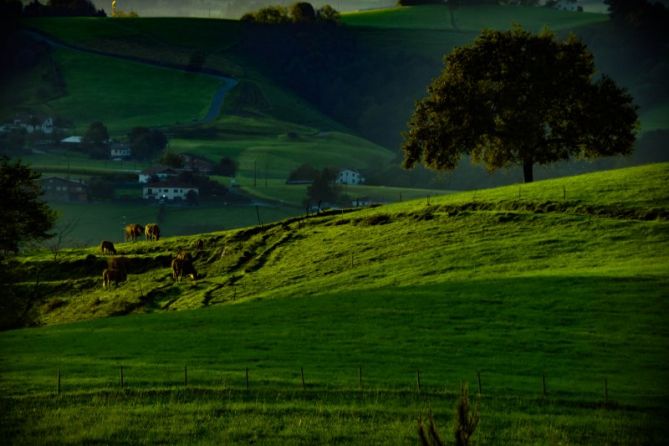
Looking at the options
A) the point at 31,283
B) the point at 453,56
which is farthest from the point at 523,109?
the point at 31,283

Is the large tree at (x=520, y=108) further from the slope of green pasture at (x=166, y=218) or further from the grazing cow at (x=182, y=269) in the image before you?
the slope of green pasture at (x=166, y=218)

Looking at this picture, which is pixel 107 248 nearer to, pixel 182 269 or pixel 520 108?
pixel 182 269

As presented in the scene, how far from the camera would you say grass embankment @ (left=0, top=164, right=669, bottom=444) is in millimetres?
35531

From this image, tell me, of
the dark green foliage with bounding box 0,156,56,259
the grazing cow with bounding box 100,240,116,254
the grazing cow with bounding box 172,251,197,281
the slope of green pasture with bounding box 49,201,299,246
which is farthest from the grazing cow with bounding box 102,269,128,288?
the slope of green pasture with bounding box 49,201,299,246

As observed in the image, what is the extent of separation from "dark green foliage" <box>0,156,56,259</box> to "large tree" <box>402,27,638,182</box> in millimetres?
34712

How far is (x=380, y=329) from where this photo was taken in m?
50.3

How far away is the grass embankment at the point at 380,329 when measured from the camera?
117ft

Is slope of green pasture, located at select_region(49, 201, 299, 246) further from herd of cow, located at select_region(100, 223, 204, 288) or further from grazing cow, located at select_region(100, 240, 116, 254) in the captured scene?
herd of cow, located at select_region(100, 223, 204, 288)

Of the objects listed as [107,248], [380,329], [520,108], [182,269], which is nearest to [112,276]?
[182,269]

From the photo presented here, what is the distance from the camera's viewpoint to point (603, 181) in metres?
81.1

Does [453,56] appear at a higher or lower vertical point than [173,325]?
higher

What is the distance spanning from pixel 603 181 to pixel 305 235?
24.5 meters

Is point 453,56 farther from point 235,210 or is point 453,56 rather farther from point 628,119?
point 235,210

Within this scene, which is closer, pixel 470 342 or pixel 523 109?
pixel 470 342
